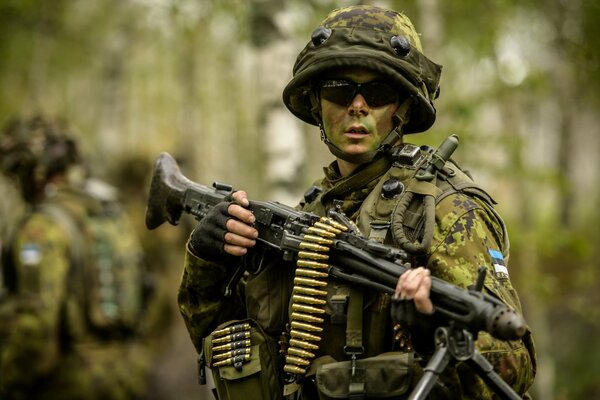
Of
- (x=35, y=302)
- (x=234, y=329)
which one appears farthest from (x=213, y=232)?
(x=35, y=302)

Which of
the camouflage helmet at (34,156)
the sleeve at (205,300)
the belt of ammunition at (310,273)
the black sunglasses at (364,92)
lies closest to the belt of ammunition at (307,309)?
the belt of ammunition at (310,273)

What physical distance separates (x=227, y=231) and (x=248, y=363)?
0.57 m

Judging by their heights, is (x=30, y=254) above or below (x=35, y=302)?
above

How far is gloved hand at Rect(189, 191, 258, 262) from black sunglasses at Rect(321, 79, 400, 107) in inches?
24.1

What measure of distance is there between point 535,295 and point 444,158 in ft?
24.9

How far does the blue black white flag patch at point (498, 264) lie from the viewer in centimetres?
320

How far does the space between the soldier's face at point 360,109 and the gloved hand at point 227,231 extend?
51cm

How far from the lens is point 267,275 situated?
12.2 ft

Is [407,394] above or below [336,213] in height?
below

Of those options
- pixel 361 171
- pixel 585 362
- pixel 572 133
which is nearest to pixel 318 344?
pixel 361 171

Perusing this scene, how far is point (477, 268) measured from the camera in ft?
10.4

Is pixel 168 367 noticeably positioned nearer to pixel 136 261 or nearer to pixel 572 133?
pixel 136 261

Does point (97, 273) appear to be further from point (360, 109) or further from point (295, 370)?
point (360, 109)

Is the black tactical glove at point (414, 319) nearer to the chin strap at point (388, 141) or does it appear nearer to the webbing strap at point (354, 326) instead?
the webbing strap at point (354, 326)
